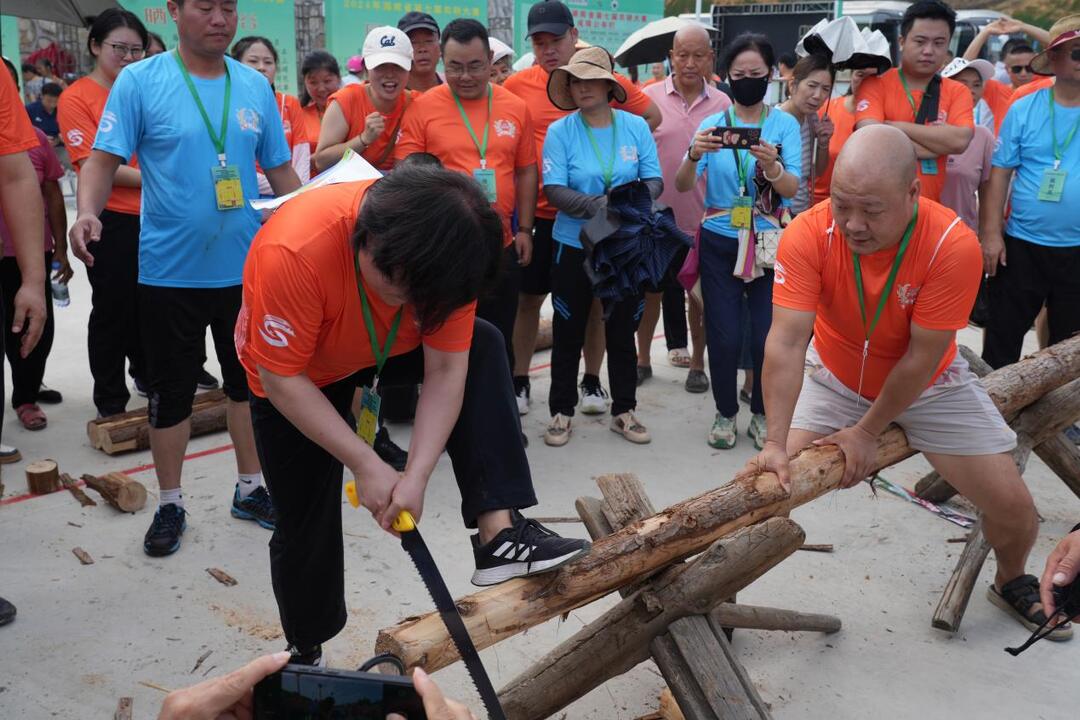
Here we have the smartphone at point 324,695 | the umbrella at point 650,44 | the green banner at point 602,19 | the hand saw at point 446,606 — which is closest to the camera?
the smartphone at point 324,695

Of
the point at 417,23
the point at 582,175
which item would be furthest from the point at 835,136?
the point at 417,23

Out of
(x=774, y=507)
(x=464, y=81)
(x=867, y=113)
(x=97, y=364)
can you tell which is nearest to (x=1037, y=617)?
(x=774, y=507)

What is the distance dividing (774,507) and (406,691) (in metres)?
1.87

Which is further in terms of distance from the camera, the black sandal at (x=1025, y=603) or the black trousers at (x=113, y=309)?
the black trousers at (x=113, y=309)

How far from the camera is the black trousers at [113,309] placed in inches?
192

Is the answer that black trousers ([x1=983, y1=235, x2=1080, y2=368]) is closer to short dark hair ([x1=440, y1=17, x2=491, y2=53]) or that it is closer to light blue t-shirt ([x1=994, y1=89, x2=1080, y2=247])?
light blue t-shirt ([x1=994, y1=89, x2=1080, y2=247])

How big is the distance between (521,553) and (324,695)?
3.67 ft

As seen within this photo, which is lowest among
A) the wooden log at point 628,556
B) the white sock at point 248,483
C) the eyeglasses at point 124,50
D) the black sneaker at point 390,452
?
the black sneaker at point 390,452

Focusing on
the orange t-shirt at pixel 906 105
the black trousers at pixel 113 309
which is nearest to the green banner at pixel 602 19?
→ the orange t-shirt at pixel 906 105

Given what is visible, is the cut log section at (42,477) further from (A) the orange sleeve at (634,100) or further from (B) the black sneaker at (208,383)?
(A) the orange sleeve at (634,100)

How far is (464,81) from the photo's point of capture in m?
Answer: 4.84

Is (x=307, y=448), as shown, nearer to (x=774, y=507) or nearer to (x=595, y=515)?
(x=595, y=515)

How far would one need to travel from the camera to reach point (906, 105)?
5.27 metres

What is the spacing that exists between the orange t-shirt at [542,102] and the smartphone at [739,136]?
92 cm
